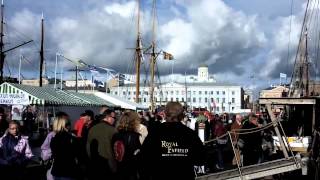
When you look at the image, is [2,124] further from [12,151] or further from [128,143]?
[128,143]

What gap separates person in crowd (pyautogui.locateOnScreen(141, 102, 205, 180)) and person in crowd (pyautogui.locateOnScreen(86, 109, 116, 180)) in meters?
2.64

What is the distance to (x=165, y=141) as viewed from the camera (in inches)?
203

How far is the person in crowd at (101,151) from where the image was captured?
7.84 m

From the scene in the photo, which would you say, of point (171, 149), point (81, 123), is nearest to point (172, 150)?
point (171, 149)

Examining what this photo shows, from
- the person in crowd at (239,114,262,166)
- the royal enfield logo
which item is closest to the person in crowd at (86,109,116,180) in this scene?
the royal enfield logo

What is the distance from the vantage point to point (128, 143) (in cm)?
743

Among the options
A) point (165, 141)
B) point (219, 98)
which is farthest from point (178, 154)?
point (219, 98)

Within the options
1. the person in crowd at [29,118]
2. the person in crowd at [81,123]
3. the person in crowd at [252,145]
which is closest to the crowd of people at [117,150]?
the person in crowd at [81,123]

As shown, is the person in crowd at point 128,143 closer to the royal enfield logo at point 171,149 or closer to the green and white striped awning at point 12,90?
the royal enfield logo at point 171,149

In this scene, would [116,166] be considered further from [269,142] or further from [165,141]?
[269,142]

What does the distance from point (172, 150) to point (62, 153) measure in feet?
9.91

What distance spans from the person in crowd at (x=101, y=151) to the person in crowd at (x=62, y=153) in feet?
1.11

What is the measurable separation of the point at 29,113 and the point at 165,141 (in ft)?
54.0

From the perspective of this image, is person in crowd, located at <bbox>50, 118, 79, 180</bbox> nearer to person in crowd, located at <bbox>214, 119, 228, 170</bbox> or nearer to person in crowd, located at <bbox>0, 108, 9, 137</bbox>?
person in crowd, located at <bbox>0, 108, 9, 137</bbox>
